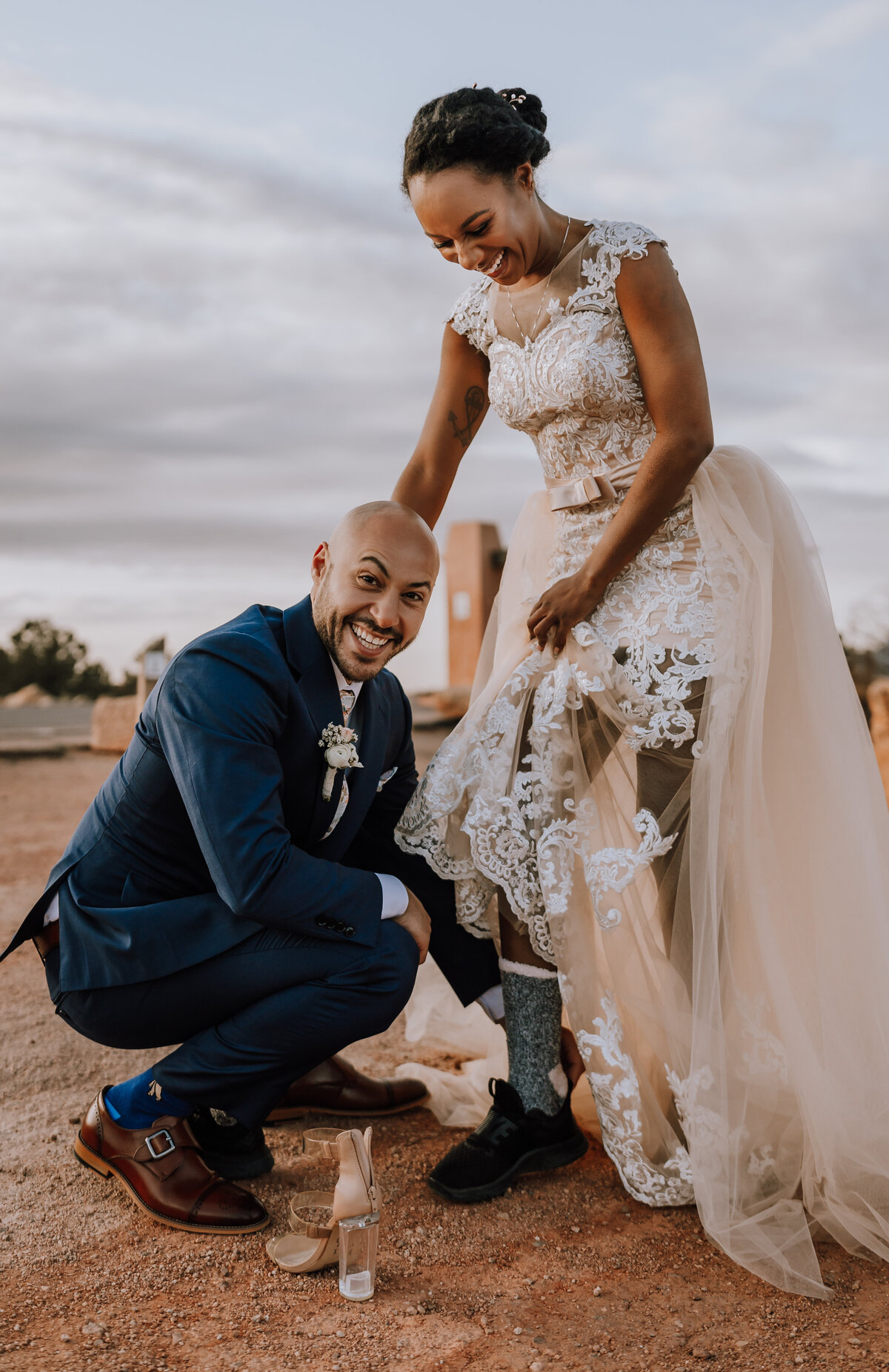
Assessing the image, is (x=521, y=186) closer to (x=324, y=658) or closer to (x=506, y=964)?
(x=324, y=658)

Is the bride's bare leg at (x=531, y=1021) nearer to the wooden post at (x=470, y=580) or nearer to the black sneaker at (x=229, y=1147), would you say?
the black sneaker at (x=229, y=1147)

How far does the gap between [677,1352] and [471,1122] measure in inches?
34.8

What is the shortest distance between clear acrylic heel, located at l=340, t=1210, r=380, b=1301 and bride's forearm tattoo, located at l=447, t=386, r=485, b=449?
5.69 feet

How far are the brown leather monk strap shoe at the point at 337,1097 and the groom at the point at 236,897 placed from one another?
338 mm

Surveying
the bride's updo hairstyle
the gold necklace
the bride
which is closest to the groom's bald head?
the bride

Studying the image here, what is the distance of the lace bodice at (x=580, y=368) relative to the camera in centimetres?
214

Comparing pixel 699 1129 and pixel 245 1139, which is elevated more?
pixel 699 1129

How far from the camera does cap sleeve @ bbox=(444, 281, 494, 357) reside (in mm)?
2404

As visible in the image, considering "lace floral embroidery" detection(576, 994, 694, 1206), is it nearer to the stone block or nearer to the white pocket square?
the white pocket square

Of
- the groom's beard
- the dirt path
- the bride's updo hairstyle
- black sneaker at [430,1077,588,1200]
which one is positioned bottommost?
the dirt path

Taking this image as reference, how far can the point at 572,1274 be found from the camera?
192 centimetres

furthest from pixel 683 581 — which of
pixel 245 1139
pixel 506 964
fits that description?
pixel 245 1139

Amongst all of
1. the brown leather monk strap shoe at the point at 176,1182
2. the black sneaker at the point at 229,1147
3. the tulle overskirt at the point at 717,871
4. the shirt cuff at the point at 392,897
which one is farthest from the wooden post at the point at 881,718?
the brown leather monk strap shoe at the point at 176,1182

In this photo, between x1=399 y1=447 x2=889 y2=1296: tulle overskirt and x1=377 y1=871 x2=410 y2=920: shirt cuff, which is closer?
x1=399 y1=447 x2=889 y2=1296: tulle overskirt
